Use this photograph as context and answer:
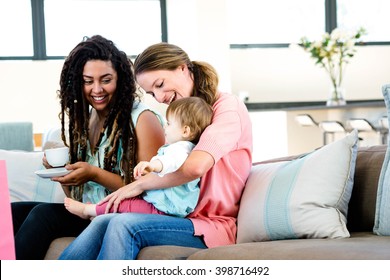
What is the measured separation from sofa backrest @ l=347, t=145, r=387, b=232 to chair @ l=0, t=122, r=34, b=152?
2.15 metres

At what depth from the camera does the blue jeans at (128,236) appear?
187 centimetres

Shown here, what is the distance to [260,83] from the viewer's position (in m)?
8.40

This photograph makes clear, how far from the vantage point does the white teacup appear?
2.23 m

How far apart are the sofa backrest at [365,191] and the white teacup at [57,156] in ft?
2.89

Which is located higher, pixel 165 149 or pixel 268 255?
pixel 165 149

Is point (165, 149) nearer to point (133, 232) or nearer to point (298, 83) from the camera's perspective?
point (133, 232)

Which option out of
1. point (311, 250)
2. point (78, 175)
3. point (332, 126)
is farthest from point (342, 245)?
point (332, 126)

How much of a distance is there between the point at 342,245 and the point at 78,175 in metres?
0.90

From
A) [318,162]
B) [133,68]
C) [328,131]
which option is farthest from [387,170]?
[328,131]

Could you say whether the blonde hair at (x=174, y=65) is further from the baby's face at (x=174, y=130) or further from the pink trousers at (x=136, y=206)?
the pink trousers at (x=136, y=206)

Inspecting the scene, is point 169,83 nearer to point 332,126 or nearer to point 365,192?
point 365,192

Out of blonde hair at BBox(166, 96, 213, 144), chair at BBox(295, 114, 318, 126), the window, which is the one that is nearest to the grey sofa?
blonde hair at BBox(166, 96, 213, 144)
